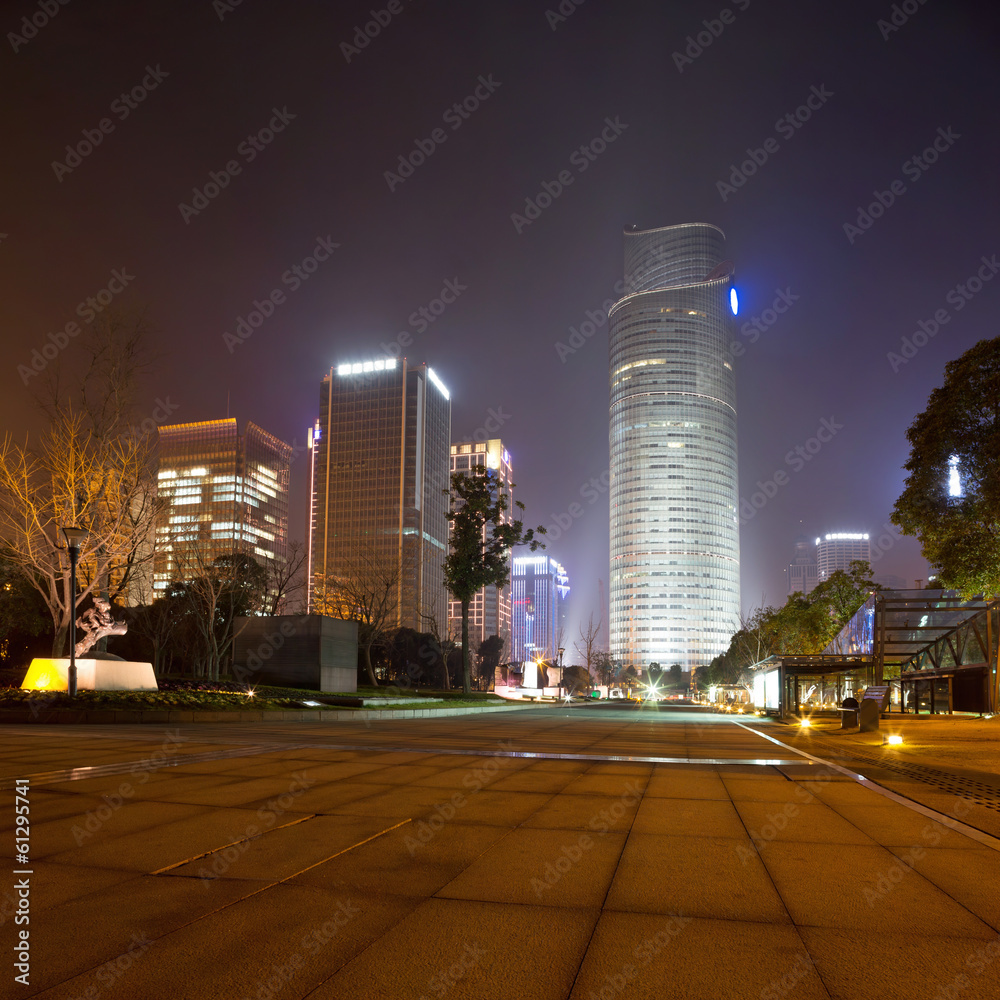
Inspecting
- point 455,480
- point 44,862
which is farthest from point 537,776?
point 455,480

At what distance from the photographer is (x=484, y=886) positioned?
459 centimetres

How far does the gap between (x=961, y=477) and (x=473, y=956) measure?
19.6 metres

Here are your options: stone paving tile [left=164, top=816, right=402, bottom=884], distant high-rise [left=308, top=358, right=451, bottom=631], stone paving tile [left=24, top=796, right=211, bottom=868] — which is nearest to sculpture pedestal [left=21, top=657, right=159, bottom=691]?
stone paving tile [left=24, top=796, right=211, bottom=868]

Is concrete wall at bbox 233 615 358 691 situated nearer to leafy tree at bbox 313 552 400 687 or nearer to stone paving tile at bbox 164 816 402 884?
leafy tree at bbox 313 552 400 687

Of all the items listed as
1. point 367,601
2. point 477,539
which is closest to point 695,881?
point 477,539

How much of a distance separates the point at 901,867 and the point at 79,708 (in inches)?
698

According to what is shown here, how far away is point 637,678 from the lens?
198750 millimetres

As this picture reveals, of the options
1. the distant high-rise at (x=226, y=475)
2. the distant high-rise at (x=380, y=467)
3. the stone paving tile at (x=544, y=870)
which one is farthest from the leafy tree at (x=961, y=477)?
the distant high-rise at (x=380, y=467)

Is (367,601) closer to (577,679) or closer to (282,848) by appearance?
(282,848)

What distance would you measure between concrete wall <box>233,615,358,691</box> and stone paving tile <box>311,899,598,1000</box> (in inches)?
1182

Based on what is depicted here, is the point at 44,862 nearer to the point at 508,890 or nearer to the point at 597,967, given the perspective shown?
the point at 508,890

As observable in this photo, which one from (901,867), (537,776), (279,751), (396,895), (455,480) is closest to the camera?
(396,895)

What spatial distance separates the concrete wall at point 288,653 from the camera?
108ft

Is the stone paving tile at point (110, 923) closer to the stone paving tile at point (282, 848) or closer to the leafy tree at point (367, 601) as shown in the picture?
the stone paving tile at point (282, 848)
